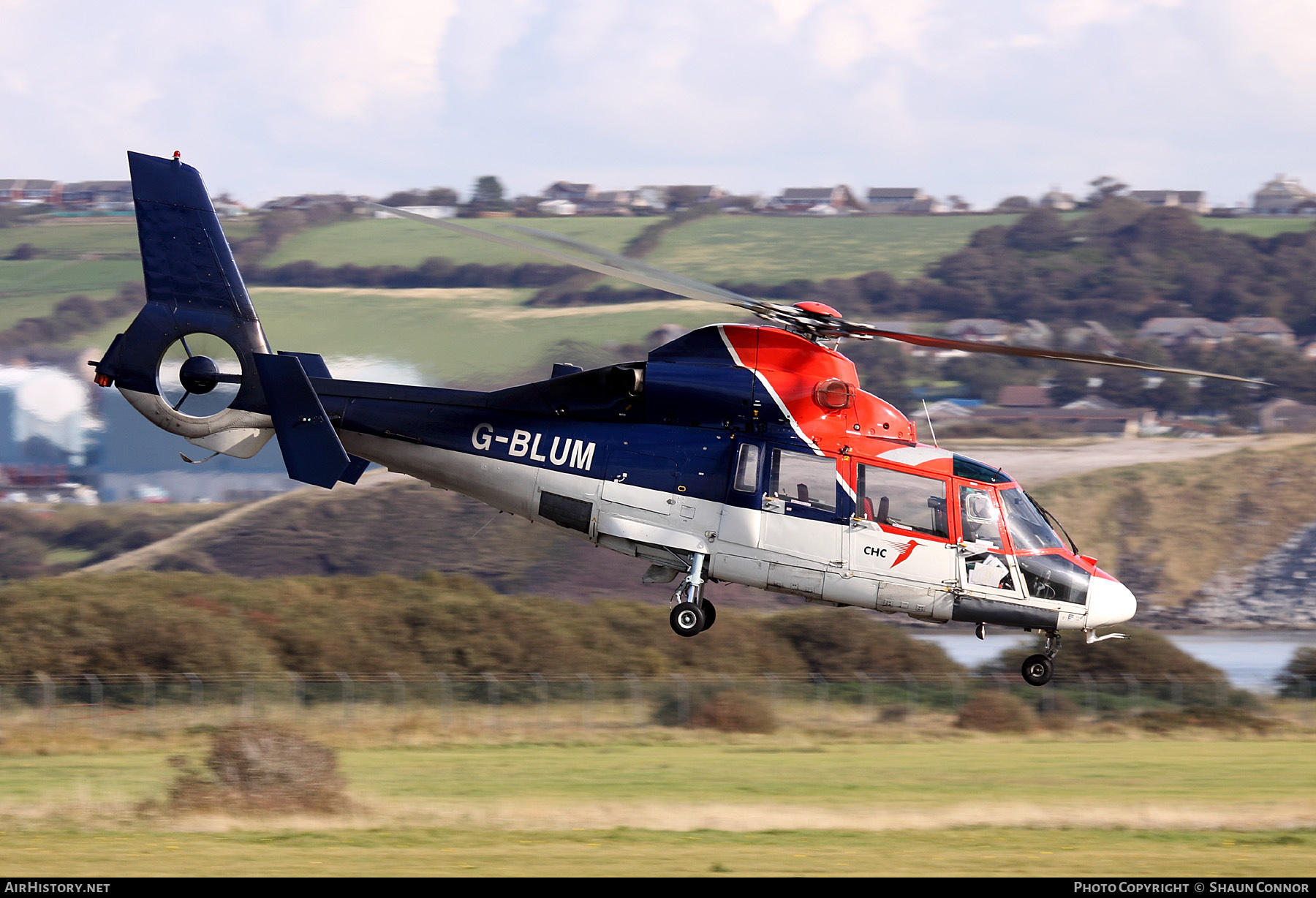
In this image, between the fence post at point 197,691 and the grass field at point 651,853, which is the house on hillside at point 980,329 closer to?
the fence post at point 197,691

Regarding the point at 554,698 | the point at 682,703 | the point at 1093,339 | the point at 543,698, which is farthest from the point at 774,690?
the point at 1093,339

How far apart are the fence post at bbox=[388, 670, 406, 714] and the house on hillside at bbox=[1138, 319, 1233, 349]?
58.9 m

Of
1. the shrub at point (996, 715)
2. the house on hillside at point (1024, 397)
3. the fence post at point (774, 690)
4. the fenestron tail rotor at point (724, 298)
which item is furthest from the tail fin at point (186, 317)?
the house on hillside at point (1024, 397)

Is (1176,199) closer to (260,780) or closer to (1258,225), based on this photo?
(1258,225)

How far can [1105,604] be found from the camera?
17000 mm

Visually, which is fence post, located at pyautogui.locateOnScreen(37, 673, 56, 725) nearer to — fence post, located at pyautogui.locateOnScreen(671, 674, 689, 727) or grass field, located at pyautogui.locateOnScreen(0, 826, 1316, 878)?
fence post, located at pyautogui.locateOnScreen(671, 674, 689, 727)

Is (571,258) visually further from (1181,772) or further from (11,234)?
(11,234)

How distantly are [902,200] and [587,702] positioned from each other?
70498 millimetres

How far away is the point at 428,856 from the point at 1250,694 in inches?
1323

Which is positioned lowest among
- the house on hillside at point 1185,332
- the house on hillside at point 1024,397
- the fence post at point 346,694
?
the fence post at point 346,694

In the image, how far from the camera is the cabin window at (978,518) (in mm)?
16531

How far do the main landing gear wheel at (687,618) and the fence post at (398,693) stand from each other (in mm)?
25348

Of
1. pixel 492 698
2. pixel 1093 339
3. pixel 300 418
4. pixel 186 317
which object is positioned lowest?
pixel 492 698

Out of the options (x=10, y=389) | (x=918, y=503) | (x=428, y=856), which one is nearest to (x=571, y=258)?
(x=918, y=503)
